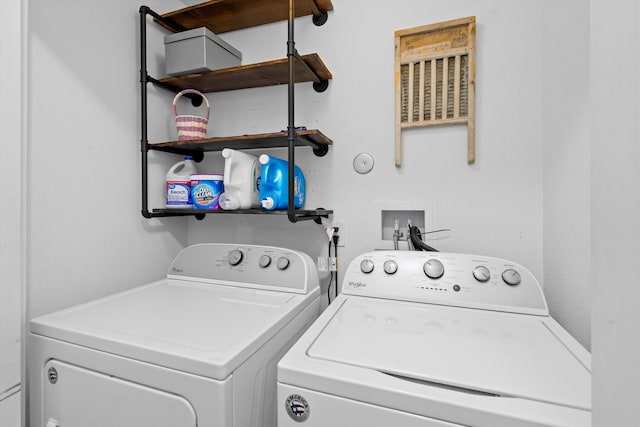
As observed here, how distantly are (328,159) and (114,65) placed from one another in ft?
3.54

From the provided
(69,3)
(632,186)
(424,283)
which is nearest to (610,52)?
(632,186)

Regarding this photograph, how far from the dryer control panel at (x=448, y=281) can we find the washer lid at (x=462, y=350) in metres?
0.04

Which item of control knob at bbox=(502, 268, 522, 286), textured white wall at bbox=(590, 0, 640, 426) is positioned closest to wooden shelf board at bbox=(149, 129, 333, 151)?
control knob at bbox=(502, 268, 522, 286)

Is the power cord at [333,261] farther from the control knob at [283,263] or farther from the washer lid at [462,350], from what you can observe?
the washer lid at [462,350]

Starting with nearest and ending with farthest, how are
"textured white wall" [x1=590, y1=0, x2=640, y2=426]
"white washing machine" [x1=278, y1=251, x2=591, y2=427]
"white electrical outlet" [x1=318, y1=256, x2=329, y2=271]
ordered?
"textured white wall" [x1=590, y1=0, x2=640, y2=426] < "white washing machine" [x1=278, y1=251, x2=591, y2=427] < "white electrical outlet" [x1=318, y1=256, x2=329, y2=271]

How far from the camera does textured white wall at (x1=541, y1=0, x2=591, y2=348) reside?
39.1 inches

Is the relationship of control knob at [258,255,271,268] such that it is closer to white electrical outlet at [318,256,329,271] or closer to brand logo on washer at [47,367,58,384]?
white electrical outlet at [318,256,329,271]

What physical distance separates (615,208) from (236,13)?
1.79 metres

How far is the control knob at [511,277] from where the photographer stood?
1108mm

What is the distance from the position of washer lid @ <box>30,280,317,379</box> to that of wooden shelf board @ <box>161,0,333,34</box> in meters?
1.37

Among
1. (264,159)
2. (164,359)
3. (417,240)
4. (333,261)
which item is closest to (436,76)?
(417,240)

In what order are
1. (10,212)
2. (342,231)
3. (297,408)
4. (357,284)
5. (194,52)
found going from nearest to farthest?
1. (297,408)
2. (10,212)
3. (357,284)
4. (194,52)
5. (342,231)

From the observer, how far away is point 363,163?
5.04 feet

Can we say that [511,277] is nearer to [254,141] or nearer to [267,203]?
[267,203]
